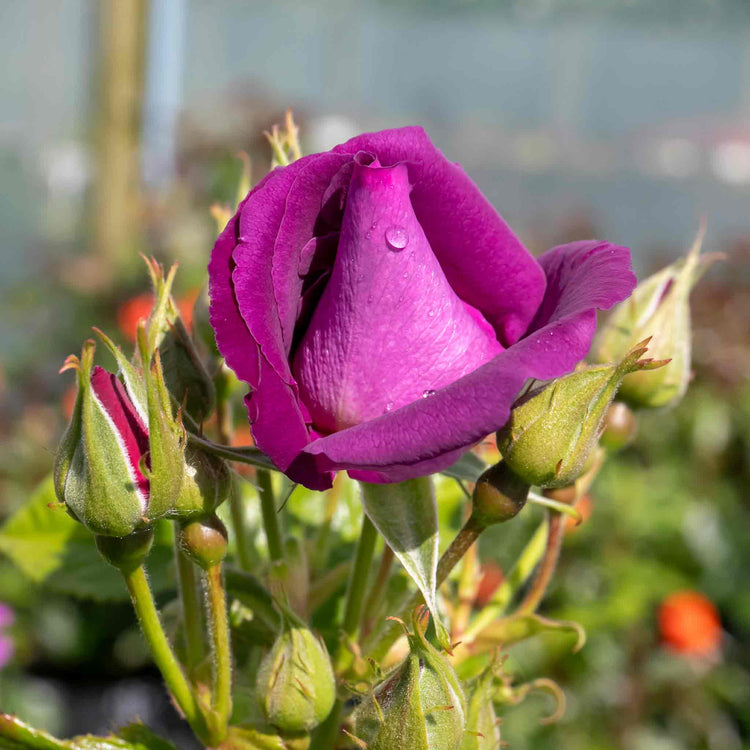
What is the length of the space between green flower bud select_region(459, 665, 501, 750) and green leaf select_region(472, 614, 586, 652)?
4.6 inches

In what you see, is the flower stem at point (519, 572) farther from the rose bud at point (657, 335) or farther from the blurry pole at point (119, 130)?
the blurry pole at point (119, 130)

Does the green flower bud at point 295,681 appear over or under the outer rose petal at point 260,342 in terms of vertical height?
under

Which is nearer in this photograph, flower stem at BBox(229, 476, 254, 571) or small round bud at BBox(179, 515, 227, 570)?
small round bud at BBox(179, 515, 227, 570)

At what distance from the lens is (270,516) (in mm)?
499

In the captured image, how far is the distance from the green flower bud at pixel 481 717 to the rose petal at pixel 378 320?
14 cm

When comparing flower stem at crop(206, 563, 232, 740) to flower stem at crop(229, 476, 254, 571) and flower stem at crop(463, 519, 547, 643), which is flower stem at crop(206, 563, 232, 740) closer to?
flower stem at crop(229, 476, 254, 571)

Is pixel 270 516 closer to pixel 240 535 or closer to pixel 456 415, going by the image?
pixel 240 535

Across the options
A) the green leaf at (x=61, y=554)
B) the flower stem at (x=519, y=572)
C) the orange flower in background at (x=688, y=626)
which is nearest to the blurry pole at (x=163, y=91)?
the orange flower in background at (x=688, y=626)

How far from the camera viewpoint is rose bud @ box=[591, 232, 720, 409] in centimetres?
56

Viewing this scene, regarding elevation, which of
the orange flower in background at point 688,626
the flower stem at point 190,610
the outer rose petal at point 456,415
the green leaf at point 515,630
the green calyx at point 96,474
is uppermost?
the outer rose petal at point 456,415

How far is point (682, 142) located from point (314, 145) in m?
2.11

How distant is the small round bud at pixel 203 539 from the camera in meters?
0.42

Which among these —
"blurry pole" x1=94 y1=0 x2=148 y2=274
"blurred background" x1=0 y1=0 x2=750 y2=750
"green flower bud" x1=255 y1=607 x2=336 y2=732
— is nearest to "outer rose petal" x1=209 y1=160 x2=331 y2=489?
"green flower bud" x1=255 y1=607 x2=336 y2=732

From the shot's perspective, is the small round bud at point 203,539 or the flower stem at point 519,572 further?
the flower stem at point 519,572
